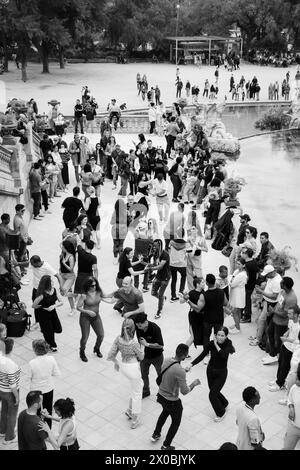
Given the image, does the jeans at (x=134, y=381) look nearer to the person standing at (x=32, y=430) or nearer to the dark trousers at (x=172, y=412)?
the dark trousers at (x=172, y=412)

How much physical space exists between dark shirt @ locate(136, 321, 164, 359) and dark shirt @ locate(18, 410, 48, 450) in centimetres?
212

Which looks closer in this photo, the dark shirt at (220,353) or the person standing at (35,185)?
the dark shirt at (220,353)

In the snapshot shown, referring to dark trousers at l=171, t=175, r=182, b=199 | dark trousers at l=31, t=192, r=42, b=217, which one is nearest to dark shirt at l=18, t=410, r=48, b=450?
dark trousers at l=31, t=192, r=42, b=217

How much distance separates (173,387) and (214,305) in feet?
6.90

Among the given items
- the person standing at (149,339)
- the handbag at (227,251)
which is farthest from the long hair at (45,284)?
the handbag at (227,251)

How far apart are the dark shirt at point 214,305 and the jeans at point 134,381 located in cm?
170

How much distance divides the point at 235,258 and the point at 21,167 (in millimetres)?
6875

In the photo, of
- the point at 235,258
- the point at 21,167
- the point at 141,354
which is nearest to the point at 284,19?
the point at 21,167

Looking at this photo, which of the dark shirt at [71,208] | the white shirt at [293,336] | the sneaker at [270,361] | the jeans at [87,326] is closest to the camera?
the white shirt at [293,336]

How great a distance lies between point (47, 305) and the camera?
9.63 meters

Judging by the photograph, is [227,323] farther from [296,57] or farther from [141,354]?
[296,57]

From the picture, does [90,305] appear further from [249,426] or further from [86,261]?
[249,426]

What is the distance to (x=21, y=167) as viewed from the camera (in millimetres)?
16250

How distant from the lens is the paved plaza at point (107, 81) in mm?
37453
